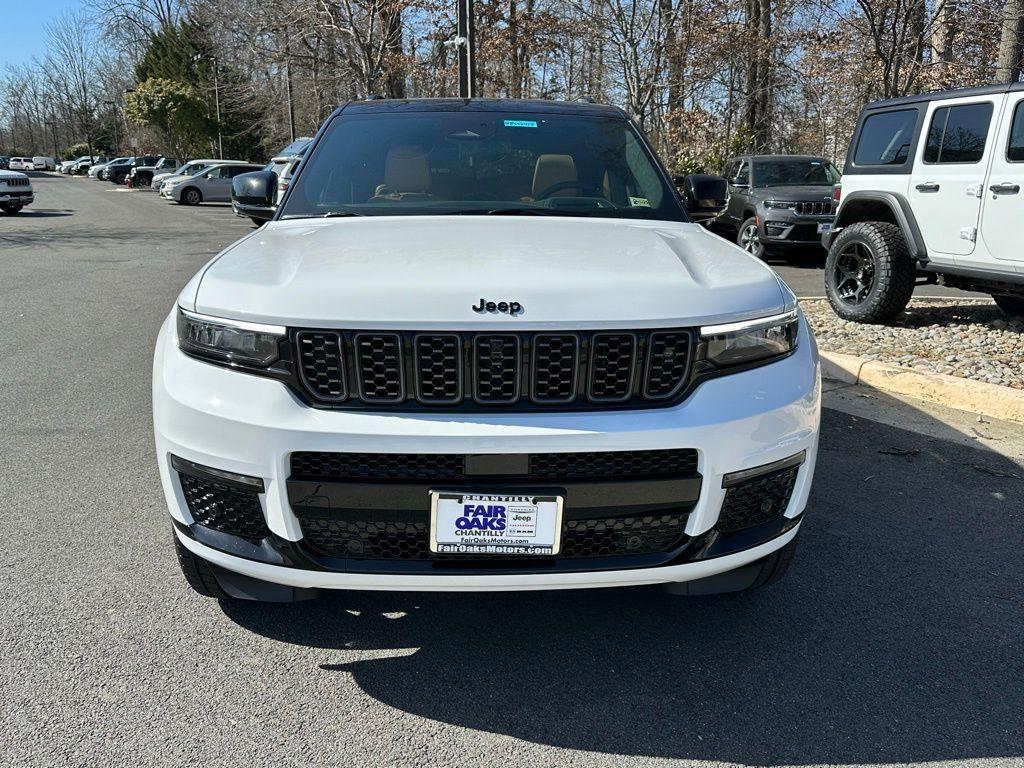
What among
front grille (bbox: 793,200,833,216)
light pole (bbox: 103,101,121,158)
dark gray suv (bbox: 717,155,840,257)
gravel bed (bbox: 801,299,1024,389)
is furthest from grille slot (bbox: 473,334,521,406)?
light pole (bbox: 103,101,121,158)

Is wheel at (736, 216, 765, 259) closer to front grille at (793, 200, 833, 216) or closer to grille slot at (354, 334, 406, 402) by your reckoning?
front grille at (793, 200, 833, 216)

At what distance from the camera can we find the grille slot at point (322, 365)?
84.5 inches

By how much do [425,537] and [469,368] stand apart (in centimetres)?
46

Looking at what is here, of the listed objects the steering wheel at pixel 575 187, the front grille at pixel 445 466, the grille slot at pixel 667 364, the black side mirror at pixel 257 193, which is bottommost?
the front grille at pixel 445 466

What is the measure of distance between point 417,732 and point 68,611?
1392 mm

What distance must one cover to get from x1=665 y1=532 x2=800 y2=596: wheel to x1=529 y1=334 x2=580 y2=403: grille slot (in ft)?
2.32

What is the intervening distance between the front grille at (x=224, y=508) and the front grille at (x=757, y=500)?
1.27 meters

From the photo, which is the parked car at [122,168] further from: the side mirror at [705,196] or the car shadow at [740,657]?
the car shadow at [740,657]

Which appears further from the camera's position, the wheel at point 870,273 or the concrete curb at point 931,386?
the wheel at point 870,273

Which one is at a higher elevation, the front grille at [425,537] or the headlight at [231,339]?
the headlight at [231,339]

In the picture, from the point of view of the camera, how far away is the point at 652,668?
2555 mm

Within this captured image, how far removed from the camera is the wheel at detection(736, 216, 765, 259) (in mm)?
12500

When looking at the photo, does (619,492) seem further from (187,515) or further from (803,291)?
(803,291)

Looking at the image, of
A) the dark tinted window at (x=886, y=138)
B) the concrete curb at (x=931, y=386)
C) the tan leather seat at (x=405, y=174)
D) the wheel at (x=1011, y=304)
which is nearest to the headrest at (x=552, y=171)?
the tan leather seat at (x=405, y=174)
